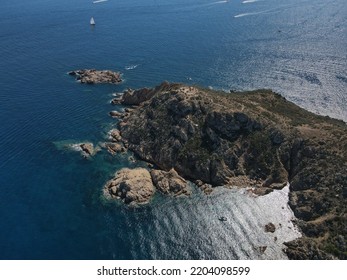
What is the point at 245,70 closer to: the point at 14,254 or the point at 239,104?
the point at 239,104

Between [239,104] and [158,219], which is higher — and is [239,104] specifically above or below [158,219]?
above

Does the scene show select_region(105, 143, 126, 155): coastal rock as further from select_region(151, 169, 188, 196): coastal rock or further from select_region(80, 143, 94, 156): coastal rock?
select_region(151, 169, 188, 196): coastal rock

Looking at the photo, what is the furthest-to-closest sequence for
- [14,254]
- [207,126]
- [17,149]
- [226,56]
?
[226,56], [17,149], [207,126], [14,254]

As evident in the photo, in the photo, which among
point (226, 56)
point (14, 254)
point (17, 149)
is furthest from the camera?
point (226, 56)

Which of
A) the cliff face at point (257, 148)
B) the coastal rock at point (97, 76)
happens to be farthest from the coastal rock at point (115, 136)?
the coastal rock at point (97, 76)

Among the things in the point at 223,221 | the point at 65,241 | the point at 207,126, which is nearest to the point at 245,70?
the point at 207,126

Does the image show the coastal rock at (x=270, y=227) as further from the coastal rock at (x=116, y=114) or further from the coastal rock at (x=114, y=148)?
the coastal rock at (x=116, y=114)

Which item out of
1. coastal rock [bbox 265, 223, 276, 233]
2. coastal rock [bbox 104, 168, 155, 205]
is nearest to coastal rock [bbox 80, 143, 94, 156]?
coastal rock [bbox 104, 168, 155, 205]

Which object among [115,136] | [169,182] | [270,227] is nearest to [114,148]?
[115,136]
